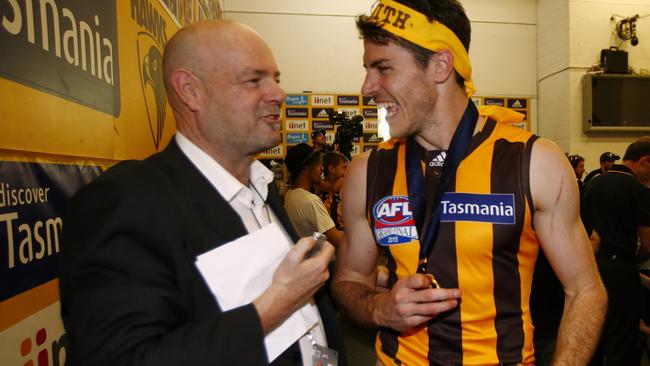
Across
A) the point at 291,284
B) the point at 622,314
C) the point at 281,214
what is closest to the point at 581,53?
the point at 622,314

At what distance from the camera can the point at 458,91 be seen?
5.38ft

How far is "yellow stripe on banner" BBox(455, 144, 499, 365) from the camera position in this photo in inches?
53.1

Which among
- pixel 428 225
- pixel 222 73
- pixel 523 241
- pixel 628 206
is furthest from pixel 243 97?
pixel 628 206

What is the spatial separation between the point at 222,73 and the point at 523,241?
1047 mm

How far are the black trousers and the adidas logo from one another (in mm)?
2777

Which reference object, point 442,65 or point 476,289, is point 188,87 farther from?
point 476,289

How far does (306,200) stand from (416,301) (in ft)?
8.15

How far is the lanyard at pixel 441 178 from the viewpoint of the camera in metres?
1.40

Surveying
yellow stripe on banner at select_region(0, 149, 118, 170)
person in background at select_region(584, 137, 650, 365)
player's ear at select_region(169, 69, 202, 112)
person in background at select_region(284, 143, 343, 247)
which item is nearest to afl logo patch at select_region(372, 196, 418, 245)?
player's ear at select_region(169, 69, 202, 112)

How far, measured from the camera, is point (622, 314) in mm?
3525

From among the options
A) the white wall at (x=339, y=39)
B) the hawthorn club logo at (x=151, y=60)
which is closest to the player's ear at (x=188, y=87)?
the hawthorn club logo at (x=151, y=60)

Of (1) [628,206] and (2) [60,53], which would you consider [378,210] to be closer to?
(2) [60,53]

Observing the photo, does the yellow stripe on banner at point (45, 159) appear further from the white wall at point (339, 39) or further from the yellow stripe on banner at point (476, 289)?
the white wall at point (339, 39)

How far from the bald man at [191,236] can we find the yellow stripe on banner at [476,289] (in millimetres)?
410
